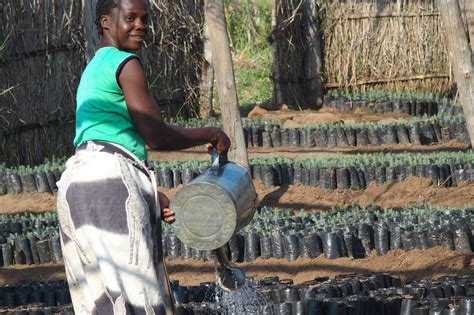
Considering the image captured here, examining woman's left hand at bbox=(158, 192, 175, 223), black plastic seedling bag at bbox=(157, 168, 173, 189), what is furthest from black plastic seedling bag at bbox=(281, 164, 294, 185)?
woman's left hand at bbox=(158, 192, 175, 223)

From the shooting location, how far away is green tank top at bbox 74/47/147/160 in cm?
403

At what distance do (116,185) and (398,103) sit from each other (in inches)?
450

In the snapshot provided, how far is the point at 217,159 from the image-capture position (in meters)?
4.40

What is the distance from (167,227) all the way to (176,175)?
193 cm

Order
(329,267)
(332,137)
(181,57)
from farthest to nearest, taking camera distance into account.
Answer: (181,57) < (332,137) < (329,267)

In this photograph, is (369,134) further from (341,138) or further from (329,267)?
(329,267)

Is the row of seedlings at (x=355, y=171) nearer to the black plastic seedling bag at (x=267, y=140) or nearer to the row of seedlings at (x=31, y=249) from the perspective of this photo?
the row of seedlings at (x=31, y=249)

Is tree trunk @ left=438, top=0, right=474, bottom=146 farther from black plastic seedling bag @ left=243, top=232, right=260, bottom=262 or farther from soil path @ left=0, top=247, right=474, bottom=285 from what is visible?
black plastic seedling bag @ left=243, top=232, right=260, bottom=262

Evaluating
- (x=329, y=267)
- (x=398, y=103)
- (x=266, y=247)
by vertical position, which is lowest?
(x=329, y=267)

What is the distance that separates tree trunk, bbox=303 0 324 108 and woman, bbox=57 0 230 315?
39.7 ft

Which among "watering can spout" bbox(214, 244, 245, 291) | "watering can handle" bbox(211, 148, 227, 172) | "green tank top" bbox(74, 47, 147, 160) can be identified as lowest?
"watering can spout" bbox(214, 244, 245, 291)

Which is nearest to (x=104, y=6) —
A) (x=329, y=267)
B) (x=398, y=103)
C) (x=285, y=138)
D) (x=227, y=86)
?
(x=329, y=267)

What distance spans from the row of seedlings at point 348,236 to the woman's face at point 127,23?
13.0 feet

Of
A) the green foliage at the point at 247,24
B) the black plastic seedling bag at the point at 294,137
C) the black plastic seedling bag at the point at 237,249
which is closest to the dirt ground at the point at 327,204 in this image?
the black plastic seedling bag at the point at 237,249
